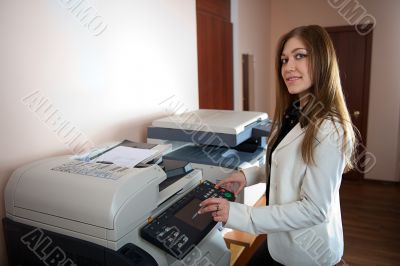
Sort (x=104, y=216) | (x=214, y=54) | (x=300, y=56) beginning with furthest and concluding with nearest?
1. (x=214, y=54)
2. (x=300, y=56)
3. (x=104, y=216)

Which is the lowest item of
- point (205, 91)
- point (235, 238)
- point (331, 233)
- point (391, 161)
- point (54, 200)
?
point (391, 161)

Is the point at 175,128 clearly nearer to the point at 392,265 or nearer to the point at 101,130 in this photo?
the point at 101,130

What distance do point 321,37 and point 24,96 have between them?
101 cm

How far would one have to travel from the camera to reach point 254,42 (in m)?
3.59

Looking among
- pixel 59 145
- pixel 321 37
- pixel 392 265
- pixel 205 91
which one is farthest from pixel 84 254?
pixel 392 265

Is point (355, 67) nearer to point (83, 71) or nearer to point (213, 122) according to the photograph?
point (213, 122)

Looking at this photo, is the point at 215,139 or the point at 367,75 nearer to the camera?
the point at 215,139

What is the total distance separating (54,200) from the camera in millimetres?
894

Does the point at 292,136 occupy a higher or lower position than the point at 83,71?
Result: lower

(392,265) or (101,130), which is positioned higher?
(101,130)

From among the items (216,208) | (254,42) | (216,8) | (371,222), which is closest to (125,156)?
(216,208)

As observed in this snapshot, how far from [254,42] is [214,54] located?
1.10 metres

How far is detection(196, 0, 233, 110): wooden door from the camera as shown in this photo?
2.46m

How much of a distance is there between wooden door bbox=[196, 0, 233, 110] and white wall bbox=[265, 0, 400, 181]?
1.51 meters
